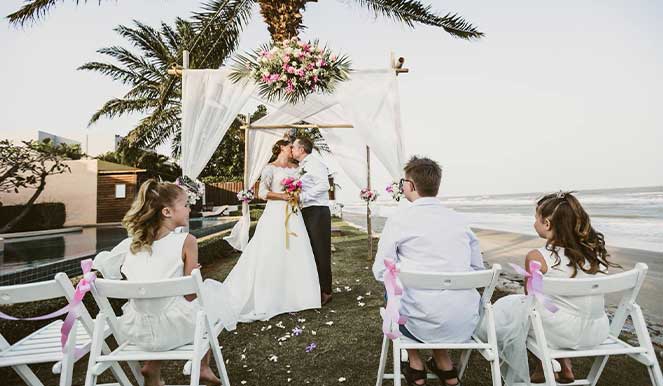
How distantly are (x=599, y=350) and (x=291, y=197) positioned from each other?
3.02 m

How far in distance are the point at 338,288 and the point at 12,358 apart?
382 centimetres

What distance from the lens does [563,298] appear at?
2.10 metres

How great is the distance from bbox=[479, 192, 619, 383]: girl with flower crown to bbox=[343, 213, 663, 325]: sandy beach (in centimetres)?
285

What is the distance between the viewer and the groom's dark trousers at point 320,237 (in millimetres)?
4496

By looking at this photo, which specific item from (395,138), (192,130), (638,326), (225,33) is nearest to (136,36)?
(225,33)

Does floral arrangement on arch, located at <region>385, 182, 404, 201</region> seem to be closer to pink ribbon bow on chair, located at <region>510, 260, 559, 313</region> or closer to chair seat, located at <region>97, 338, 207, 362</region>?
pink ribbon bow on chair, located at <region>510, 260, 559, 313</region>

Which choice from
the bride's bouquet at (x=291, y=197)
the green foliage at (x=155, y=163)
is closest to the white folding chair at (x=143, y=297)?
the bride's bouquet at (x=291, y=197)

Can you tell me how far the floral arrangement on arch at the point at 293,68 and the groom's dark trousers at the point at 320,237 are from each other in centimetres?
146

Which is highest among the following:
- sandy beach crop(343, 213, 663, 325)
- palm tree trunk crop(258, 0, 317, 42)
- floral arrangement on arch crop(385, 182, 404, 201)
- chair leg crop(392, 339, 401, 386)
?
palm tree trunk crop(258, 0, 317, 42)

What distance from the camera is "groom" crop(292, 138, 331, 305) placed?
4383 mm

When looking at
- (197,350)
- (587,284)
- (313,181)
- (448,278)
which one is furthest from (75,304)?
(313,181)

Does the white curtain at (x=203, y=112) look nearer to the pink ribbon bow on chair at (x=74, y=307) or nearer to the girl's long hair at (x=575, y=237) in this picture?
the pink ribbon bow on chair at (x=74, y=307)

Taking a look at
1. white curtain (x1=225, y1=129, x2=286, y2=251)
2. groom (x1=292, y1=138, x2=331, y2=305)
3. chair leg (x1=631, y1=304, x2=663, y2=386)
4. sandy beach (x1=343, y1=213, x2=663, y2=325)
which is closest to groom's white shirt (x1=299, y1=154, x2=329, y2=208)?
groom (x1=292, y1=138, x2=331, y2=305)

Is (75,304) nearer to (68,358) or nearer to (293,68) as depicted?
(68,358)
